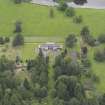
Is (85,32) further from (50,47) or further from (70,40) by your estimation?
(50,47)

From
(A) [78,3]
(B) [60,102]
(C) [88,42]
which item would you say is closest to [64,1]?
(A) [78,3]

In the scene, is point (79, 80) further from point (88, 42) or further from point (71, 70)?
point (88, 42)

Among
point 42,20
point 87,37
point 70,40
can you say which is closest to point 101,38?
point 87,37

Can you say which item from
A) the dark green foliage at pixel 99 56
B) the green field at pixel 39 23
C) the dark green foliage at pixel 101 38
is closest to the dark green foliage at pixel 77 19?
the green field at pixel 39 23

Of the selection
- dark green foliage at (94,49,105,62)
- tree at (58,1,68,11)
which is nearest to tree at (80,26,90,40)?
dark green foliage at (94,49,105,62)

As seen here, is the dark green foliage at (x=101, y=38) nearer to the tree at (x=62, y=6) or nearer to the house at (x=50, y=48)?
the house at (x=50, y=48)

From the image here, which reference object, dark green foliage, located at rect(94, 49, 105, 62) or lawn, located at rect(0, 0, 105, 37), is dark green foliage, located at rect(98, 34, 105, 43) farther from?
dark green foliage, located at rect(94, 49, 105, 62)
